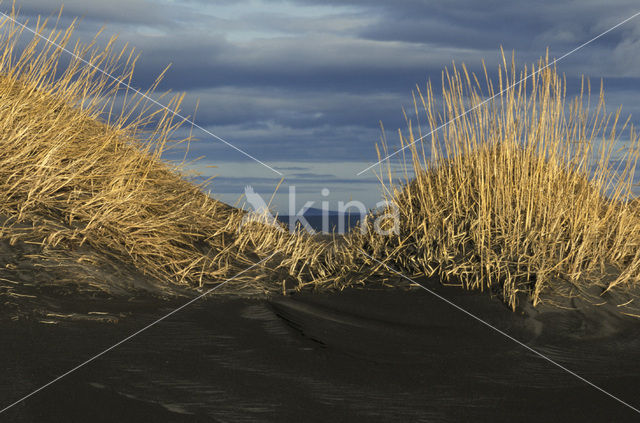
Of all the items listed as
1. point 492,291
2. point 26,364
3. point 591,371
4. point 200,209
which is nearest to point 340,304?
point 492,291

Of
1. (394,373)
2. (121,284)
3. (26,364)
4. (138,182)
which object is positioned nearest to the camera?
(26,364)

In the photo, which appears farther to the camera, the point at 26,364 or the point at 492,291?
the point at 492,291

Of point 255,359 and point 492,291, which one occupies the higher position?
point 492,291

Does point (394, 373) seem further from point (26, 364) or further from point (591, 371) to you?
point (26, 364)

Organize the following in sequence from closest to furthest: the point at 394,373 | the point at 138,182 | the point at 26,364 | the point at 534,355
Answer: the point at 26,364
the point at 394,373
the point at 534,355
the point at 138,182

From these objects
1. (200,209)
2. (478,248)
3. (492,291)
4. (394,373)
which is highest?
(200,209)

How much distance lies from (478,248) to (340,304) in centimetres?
118

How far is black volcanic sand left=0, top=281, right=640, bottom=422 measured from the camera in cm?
256

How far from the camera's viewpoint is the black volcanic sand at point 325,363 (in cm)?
256

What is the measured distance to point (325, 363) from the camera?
318 cm

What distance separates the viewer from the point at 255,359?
314 centimetres
